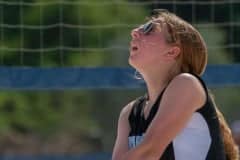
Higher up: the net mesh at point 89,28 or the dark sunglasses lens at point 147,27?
the dark sunglasses lens at point 147,27

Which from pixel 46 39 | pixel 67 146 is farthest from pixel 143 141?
pixel 67 146

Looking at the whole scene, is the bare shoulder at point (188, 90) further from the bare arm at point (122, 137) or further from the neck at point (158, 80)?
the bare arm at point (122, 137)

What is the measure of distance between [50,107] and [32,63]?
2342mm

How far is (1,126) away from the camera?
9055 mm

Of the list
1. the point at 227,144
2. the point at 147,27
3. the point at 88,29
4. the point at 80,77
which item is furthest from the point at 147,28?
the point at 88,29

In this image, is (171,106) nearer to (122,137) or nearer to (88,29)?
(122,137)

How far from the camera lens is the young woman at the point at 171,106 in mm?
2346

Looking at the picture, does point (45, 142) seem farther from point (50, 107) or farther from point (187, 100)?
point (187, 100)

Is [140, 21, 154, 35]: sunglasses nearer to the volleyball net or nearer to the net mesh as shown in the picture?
the volleyball net

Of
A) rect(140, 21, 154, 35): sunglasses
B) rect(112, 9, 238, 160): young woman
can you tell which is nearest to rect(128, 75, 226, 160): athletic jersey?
rect(112, 9, 238, 160): young woman

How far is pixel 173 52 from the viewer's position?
7.99 feet

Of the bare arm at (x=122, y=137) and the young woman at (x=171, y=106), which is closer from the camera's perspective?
the young woman at (x=171, y=106)

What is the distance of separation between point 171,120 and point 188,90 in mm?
91

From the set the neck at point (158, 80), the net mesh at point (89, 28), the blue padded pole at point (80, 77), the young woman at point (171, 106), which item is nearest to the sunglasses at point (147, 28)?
the young woman at point (171, 106)
